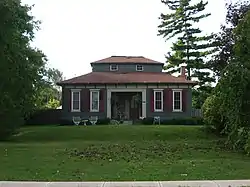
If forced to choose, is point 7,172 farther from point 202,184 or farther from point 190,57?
point 190,57

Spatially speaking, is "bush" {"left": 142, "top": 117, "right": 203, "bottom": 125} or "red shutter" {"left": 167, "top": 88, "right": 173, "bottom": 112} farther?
"red shutter" {"left": 167, "top": 88, "right": 173, "bottom": 112}

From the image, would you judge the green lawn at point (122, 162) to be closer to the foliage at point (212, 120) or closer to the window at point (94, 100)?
the foliage at point (212, 120)

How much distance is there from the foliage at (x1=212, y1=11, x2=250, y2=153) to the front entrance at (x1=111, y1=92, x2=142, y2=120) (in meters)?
23.5

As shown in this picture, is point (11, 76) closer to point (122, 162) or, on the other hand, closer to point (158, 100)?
point (122, 162)

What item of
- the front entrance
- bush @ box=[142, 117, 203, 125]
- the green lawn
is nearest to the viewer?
the green lawn

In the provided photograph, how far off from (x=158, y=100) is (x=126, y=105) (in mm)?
3327

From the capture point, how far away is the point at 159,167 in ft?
50.8

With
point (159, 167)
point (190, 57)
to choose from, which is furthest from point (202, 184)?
point (190, 57)

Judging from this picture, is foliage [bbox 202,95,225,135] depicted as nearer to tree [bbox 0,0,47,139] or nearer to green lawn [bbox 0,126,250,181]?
green lawn [bbox 0,126,250,181]

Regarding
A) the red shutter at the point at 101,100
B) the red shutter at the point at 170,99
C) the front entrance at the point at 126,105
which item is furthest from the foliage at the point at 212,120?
the red shutter at the point at 101,100

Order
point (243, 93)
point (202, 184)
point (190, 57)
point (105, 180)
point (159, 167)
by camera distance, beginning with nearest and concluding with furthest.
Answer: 1. point (202, 184)
2. point (105, 180)
3. point (159, 167)
4. point (243, 93)
5. point (190, 57)

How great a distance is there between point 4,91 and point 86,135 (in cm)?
592

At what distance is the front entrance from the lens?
4447 cm

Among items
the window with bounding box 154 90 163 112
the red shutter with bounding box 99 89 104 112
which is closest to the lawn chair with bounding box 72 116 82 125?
the red shutter with bounding box 99 89 104 112
